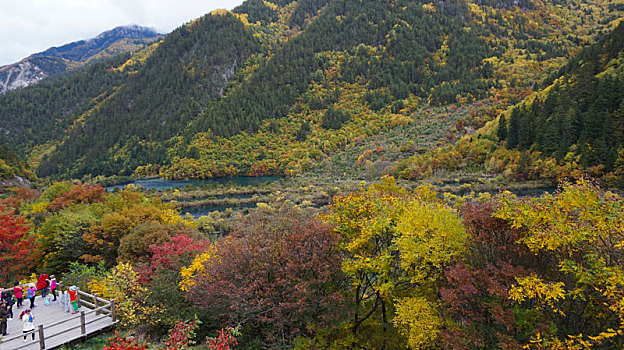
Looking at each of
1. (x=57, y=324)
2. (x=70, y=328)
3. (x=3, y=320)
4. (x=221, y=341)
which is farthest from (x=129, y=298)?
(x=221, y=341)

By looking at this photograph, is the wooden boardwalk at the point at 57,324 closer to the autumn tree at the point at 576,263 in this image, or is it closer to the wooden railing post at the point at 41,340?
the wooden railing post at the point at 41,340

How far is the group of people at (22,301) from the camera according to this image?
14.2 m

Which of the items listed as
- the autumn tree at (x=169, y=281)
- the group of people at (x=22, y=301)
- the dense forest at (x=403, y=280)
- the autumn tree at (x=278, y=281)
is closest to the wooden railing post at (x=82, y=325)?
the dense forest at (x=403, y=280)

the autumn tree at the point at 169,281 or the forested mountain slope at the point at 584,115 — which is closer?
the autumn tree at the point at 169,281

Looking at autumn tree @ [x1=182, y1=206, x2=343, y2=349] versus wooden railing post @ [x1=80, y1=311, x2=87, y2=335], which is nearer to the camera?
autumn tree @ [x1=182, y1=206, x2=343, y2=349]

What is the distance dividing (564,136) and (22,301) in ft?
315

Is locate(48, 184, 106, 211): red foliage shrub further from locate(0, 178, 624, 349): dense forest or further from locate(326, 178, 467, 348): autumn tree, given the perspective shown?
locate(326, 178, 467, 348): autumn tree

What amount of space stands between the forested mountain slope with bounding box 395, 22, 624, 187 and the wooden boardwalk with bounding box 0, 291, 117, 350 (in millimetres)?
80999

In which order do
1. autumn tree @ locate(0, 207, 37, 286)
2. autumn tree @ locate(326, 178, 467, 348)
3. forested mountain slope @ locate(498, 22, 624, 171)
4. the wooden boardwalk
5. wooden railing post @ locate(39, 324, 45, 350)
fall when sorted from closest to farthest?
wooden railing post @ locate(39, 324, 45, 350) < autumn tree @ locate(326, 178, 467, 348) < the wooden boardwalk < autumn tree @ locate(0, 207, 37, 286) < forested mountain slope @ locate(498, 22, 624, 171)

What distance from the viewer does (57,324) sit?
14.4 m

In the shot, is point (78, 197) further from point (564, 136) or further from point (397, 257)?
point (564, 136)

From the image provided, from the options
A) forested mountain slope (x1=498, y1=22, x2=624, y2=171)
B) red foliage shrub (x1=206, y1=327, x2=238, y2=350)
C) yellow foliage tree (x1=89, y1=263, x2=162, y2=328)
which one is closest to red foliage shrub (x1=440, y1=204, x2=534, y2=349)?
red foliage shrub (x1=206, y1=327, x2=238, y2=350)

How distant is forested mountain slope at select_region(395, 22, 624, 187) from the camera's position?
225ft

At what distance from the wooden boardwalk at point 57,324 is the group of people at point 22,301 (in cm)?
26
